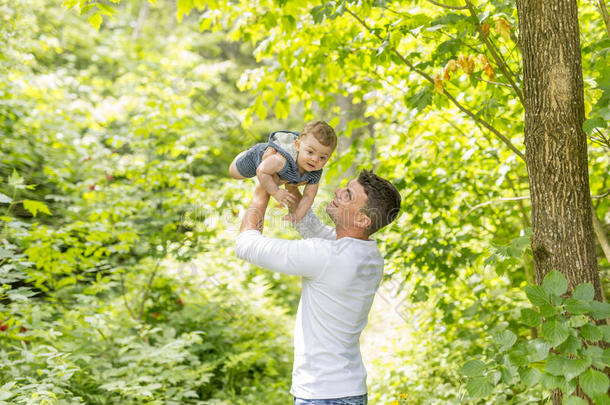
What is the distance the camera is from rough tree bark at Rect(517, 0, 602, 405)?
182cm

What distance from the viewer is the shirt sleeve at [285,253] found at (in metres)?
1.65

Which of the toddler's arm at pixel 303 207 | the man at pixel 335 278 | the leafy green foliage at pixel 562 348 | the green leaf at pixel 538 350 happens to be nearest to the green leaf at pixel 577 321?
the leafy green foliage at pixel 562 348

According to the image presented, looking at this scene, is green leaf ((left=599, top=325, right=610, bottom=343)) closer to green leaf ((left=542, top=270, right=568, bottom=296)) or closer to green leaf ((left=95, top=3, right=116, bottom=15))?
green leaf ((left=542, top=270, right=568, bottom=296))

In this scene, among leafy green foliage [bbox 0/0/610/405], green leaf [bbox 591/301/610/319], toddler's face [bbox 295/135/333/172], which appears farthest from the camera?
leafy green foliage [bbox 0/0/610/405]

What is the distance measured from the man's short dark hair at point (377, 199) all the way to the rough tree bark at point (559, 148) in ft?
1.83

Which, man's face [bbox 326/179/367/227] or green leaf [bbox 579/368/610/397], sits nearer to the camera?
green leaf [bbox 579/368/610/397]

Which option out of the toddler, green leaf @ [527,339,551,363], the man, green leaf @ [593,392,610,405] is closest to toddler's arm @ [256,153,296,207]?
the toddler

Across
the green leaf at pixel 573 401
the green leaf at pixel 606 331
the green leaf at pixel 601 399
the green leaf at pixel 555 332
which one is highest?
the green leaf at pixel 606 331

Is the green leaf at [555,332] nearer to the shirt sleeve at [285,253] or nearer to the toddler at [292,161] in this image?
the shirt sleeve at [285,253]

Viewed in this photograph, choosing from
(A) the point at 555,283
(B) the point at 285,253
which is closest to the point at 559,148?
(A) the point at 555,283

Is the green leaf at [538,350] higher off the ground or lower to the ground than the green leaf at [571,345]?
lower

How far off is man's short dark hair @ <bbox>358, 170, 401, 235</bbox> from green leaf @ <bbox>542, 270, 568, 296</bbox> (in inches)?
21.6

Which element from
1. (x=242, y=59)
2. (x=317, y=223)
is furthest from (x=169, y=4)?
(x=317, y=223)

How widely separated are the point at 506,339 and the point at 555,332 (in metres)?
0.19
